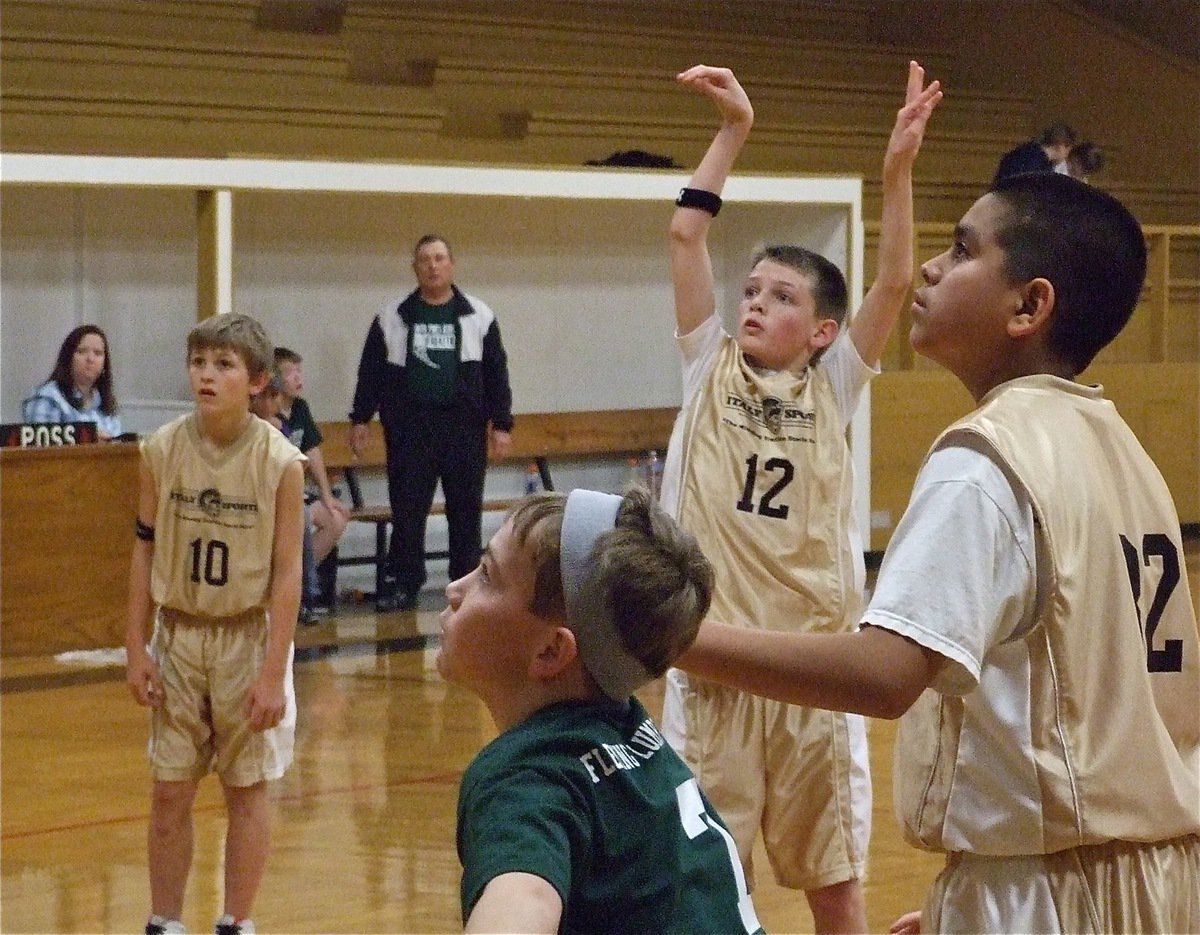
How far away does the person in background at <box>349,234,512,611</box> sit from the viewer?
10016mm

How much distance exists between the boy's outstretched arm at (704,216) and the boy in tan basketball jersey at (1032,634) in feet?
4.96

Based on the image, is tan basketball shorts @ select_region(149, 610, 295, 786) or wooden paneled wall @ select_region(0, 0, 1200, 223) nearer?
tan basketball shorts @ select_region(149, 610, 295, 786)

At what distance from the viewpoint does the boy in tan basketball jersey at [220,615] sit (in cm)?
440

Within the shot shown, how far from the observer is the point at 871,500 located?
1216cm

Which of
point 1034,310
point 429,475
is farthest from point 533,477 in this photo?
point 1034,310

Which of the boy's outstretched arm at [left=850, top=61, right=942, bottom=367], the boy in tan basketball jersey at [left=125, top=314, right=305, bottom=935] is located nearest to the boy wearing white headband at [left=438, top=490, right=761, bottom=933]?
the boy's outstretched arm at [left=850, top=61, right=942, bottom=367]

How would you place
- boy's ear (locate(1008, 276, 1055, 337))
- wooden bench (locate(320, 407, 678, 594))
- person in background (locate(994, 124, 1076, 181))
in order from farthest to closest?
1. wooden bench (locate(320, 407, 678, 594))
2. person in background (locate(994, 124, 1076, 181))
3. boy's ear (locate(1008, 276, 1055, 337))

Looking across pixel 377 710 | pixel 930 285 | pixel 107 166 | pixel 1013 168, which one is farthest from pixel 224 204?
pixel 930 285

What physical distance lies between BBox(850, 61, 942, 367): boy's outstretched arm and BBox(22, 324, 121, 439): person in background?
587 cm

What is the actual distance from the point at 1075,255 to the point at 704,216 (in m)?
1.81

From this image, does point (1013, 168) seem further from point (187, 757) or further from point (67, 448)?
point (187, 757)

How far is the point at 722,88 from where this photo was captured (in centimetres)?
363

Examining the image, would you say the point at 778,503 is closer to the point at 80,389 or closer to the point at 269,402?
the point at 269,402

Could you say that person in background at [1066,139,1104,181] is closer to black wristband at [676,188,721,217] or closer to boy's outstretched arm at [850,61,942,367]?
boy's outstretched arm at [850,61,942,367]
